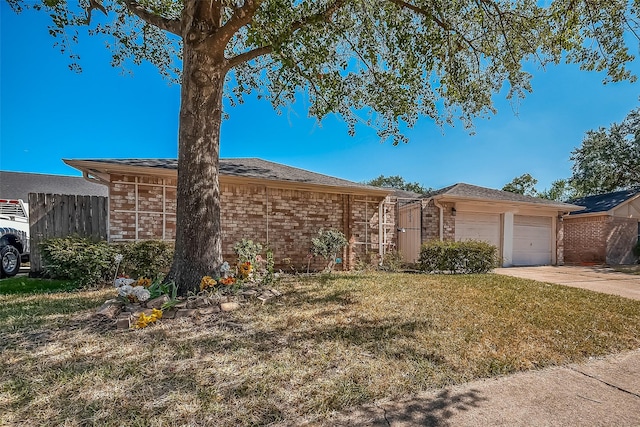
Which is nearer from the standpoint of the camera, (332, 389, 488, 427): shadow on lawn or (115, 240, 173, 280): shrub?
(332, 389, 488, 427): shadow on lawn

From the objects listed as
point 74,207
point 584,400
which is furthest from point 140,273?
point 584,400

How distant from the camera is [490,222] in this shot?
40.1 ft

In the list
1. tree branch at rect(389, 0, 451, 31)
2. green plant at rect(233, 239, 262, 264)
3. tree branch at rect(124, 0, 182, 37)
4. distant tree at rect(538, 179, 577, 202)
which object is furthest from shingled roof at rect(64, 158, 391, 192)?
distant tree at rect(538, 179, 577, 202)

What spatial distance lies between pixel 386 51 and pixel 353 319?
6.65 m

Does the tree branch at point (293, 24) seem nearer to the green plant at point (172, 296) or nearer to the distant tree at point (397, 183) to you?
the green plant at point (172, 296)

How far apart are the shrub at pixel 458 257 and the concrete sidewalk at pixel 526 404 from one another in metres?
6.11

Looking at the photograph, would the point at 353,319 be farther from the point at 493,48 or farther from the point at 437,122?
the point at 493,48

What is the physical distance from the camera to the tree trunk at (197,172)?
4.76 meters

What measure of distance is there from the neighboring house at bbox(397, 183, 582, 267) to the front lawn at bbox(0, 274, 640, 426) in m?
6.18

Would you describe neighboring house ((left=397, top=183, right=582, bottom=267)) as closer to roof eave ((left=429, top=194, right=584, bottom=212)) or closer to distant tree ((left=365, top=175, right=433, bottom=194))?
roof eave ((left=429, top=194, right=584, bottom=212))

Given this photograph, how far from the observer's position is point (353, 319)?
4.14 m

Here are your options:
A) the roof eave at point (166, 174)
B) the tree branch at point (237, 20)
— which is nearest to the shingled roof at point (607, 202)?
the roof eave at point (166, 174)

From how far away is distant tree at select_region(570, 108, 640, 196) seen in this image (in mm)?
16875

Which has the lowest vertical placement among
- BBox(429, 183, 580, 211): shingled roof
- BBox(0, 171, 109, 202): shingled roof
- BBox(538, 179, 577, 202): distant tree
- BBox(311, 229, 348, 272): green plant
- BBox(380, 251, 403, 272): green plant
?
BBox(380, 251, 403, 272): green plant
